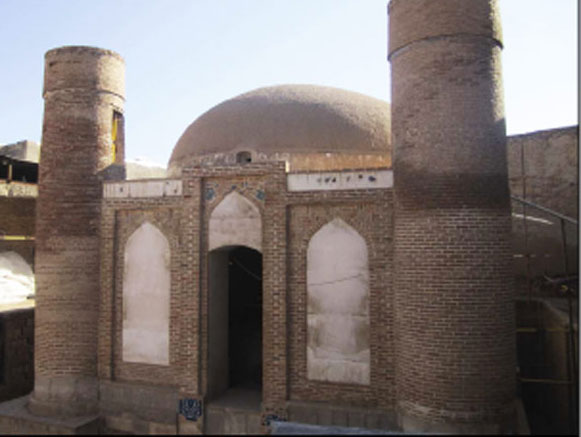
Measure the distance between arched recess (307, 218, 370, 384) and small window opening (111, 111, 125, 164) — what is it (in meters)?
5.26

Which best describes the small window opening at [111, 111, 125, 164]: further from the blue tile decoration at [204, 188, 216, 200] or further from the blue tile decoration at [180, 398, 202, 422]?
the blue tile decoration at [180, 398, 202, 422]

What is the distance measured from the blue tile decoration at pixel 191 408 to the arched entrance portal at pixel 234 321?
276mm

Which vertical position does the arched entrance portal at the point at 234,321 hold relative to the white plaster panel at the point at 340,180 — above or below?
below

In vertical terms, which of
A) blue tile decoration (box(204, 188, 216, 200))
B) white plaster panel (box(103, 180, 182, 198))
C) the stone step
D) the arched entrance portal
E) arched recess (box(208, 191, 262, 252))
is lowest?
the stone step

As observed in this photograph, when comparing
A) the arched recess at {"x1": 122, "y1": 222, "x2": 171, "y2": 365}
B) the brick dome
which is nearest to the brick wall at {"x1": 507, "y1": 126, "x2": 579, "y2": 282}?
the brick dome

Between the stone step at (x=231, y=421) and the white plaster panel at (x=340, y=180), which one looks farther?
the stone step at (x=231, y=421)

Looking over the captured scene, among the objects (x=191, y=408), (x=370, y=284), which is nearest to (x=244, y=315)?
(x=191, y=408)

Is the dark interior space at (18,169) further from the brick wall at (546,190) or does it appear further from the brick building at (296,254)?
the brick wall at (546,190)

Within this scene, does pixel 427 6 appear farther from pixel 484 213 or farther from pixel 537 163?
pixel 537 163

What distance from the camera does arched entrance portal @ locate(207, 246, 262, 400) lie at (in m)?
9.41

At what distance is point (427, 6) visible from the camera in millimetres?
Result: 7805

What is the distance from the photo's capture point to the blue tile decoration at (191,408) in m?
9.03

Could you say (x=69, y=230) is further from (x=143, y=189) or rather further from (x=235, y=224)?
(x=235, y=224)

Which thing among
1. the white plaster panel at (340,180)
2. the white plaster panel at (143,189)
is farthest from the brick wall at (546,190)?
the white plaster panel at (143,189)
